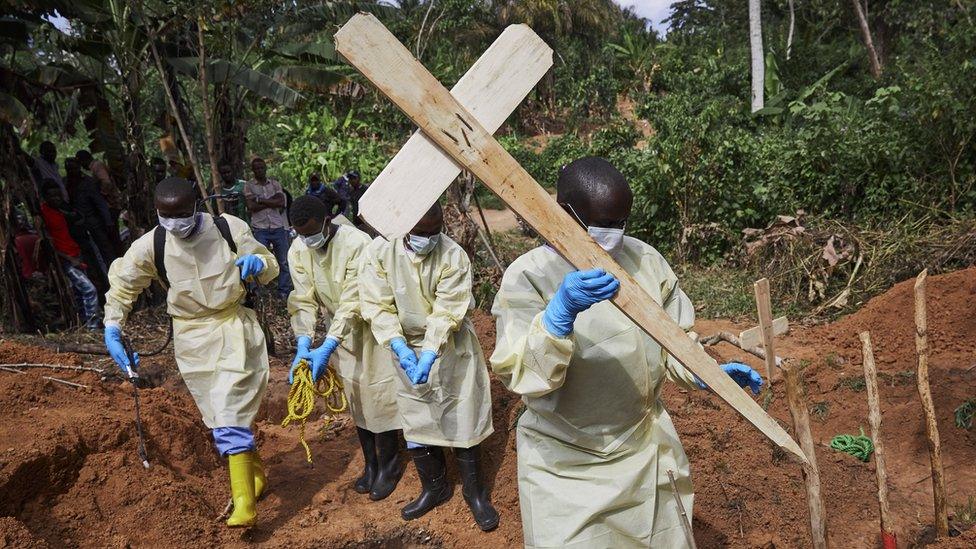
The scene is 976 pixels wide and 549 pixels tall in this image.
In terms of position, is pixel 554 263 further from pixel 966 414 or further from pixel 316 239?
pixel 966 414

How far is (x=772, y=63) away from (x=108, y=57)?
1289 cm

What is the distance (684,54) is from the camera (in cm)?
2302

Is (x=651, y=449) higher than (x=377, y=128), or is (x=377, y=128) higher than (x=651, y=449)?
(x=377, y=128)

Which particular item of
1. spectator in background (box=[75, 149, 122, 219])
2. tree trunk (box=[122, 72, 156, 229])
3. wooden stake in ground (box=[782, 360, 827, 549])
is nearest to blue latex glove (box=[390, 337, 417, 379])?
wooden stake in ground (box=[782, 360, 827, 549])

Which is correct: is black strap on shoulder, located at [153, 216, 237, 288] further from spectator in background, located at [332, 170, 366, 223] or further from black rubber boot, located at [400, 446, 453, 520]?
spectator in background, located at [332, 170, 366, 223]

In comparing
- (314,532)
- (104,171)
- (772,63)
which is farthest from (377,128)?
(314,532)

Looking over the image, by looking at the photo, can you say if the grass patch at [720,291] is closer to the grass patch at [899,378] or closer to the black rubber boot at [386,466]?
the grass patch at [899,378]

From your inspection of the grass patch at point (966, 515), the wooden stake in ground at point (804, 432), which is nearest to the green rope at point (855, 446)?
the grass patch at point (966, 515)

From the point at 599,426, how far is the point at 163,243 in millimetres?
2749

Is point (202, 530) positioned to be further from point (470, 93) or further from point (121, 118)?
point (121, 118)

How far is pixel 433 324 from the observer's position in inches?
158

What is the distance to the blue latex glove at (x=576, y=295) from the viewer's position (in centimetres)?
184

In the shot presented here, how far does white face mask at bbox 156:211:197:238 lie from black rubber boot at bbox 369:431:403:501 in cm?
167

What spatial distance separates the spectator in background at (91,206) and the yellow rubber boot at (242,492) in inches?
195
